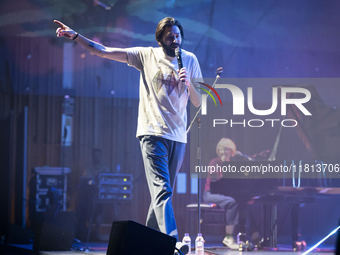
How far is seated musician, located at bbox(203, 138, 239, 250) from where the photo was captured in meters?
5.26

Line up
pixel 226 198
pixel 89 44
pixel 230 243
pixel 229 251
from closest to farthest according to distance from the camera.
Answer: 1. pixel 89 44
2. pixel 229 251
3. pixel 230 243
4. pixel 226 198

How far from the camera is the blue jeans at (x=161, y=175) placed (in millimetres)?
2473

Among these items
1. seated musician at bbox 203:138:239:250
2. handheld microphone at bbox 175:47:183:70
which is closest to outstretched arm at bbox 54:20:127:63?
handheld microphone at bbox 175:47:183:70

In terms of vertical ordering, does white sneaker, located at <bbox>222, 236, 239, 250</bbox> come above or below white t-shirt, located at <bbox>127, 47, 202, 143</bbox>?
below

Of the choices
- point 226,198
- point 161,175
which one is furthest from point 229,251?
point 161,175

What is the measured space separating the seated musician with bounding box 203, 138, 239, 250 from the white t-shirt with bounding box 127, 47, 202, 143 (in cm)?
268

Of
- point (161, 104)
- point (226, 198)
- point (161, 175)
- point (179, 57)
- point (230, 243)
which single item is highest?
point (179, 57)

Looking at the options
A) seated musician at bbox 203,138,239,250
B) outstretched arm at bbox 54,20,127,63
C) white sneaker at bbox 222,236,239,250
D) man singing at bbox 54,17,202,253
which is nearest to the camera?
man singing at bbox 54,17,202,253

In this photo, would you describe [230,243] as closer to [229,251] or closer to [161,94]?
[229,251]

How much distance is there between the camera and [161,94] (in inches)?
105

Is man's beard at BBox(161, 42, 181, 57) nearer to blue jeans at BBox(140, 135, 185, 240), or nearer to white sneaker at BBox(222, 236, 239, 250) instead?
blue jeans at BBox(140, 135, 185, 240)

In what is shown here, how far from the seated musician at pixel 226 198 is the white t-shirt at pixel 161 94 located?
2677 mm

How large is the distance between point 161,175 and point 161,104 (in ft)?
1.40

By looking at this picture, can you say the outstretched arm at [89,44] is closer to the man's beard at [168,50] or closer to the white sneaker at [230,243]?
the man's beard at [168,50]
